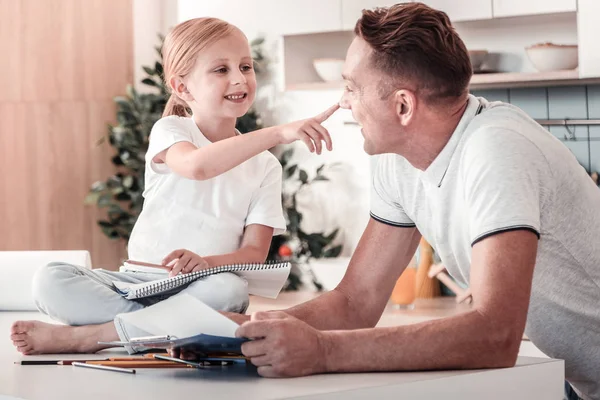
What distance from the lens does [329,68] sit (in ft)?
15.1

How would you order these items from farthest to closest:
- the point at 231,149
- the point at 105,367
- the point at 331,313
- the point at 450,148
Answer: the point at 231,149
the point at 331,313
the point at 450,148
the point at 105,367

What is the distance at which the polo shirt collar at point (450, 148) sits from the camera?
67.2 inches

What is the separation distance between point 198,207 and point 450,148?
90 cm

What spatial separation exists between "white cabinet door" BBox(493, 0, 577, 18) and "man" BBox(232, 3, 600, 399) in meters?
2.20

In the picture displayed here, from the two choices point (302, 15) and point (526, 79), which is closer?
point (526, 79)

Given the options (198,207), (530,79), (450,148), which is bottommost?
(198,207)

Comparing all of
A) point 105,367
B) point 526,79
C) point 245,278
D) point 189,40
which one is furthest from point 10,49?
point 105,367

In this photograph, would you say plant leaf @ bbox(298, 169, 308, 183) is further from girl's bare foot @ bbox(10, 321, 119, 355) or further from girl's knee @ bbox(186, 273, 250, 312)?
girl's bare foot @ bbox(10, 321, 119, 355)

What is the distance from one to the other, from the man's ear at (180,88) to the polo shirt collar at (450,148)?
1.08 metres

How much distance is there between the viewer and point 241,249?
94.3 inches

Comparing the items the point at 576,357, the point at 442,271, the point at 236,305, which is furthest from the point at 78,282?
the point at 442,271

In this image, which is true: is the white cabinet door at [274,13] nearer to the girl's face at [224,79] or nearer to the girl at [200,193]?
the girl at [200,193]

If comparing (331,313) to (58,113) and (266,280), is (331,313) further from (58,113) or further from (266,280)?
(58,113)

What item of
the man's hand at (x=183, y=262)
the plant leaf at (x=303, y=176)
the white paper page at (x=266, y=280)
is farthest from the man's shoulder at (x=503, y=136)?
the plant leaf at (x=303, y=176)
